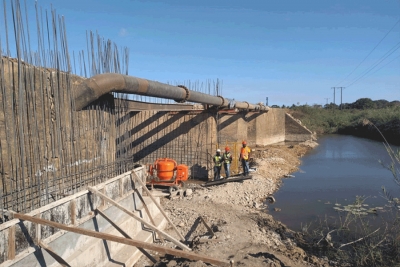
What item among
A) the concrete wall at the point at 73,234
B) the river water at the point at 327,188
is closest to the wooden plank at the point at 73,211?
the concrete wall at the point at 73,234

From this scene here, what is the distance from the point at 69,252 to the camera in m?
5.52

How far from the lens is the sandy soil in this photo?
7047mm

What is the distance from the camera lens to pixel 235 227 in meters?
8.96

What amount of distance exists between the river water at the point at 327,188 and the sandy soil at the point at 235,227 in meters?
0.90

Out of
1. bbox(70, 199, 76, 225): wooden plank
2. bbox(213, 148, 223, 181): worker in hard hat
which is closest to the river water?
bbox(213, 148, 223, 181): worker in hard hat

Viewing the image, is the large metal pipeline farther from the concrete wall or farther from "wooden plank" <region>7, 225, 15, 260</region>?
"wooden plank" <region>7, 225, 15, 260</region>

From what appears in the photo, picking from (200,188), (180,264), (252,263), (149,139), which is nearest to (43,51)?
(180,264)

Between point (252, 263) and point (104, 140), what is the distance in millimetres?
4234

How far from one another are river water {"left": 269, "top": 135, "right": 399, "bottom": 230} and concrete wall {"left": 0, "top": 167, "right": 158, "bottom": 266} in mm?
5879

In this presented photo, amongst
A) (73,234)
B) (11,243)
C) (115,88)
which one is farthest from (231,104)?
(11,243)

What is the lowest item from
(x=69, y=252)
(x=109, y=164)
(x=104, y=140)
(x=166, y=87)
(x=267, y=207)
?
(x=267, y=207)

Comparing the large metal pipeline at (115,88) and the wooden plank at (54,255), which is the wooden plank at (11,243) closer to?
the wooden plank at (54,255)

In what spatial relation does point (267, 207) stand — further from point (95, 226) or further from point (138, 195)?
point (95, 226)

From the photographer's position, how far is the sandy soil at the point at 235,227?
7047 millimetres
